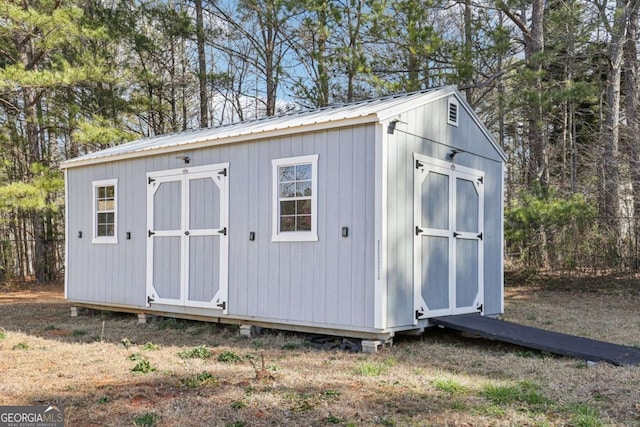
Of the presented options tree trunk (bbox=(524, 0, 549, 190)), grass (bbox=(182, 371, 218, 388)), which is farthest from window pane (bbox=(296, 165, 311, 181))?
tree trunk (bbox=(524, 0, 549, 190))

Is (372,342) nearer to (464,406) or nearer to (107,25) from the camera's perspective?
(464,406)

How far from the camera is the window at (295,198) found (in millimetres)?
6488

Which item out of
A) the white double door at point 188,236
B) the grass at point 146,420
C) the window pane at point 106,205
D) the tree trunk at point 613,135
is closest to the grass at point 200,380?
the grass at point 146,420

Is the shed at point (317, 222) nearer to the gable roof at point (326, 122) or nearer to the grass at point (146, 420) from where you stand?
the gable roof at point (326, 122)

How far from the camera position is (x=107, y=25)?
1460 cm

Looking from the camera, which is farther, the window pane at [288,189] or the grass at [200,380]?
the window pane at [288,189]

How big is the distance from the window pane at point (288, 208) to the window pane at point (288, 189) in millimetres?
92

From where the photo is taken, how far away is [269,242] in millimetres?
6855

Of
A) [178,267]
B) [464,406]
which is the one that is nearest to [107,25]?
[178,267]

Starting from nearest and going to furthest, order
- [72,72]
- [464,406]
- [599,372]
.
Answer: [464,406] → [599,372] → [72,72]

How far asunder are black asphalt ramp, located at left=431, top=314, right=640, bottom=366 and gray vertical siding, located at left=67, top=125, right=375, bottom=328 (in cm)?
120

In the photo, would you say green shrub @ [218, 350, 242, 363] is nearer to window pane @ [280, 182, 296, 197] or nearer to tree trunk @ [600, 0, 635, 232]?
window pane @ [280, 182, 296, 197]

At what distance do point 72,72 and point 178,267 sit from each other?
6038 millimetres

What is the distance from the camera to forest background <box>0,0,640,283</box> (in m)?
11.7
